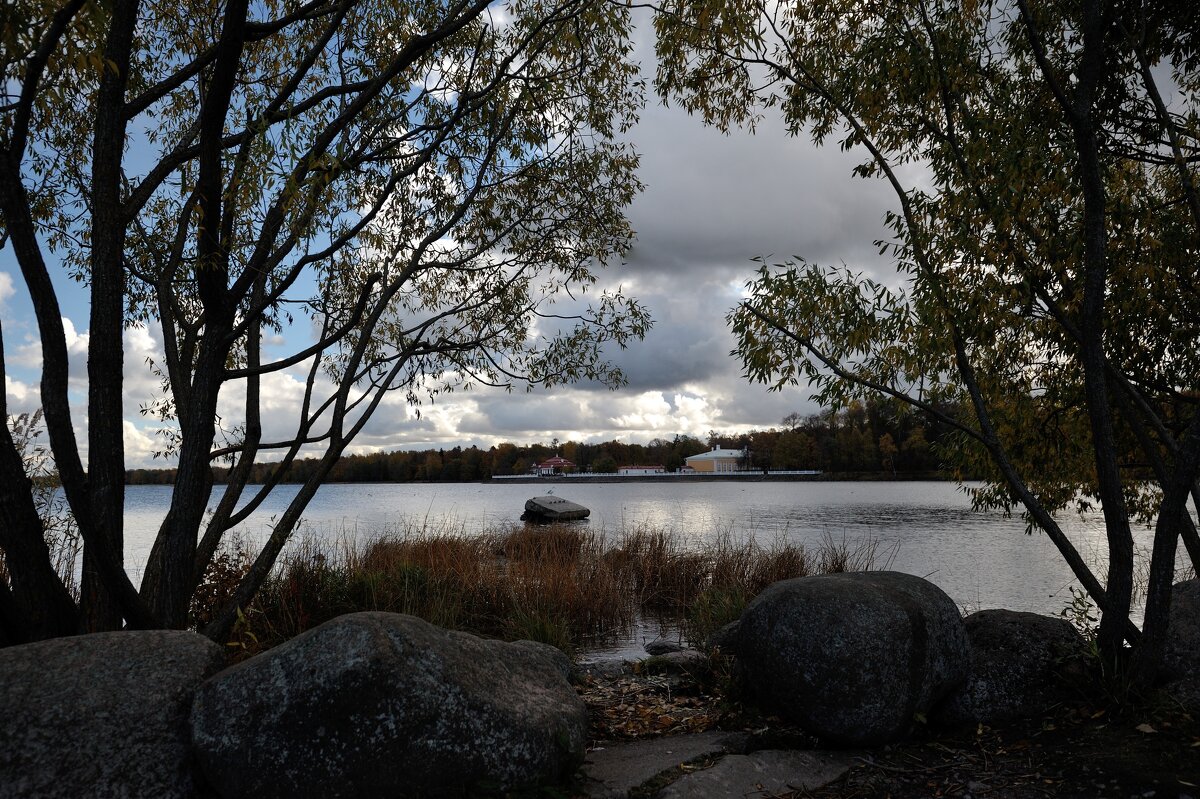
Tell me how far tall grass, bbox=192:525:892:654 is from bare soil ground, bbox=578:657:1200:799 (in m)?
3.40

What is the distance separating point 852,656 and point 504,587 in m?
6.25

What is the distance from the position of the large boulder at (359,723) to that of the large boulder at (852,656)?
6.29ft

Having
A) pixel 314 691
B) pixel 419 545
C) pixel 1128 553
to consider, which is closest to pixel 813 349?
pixel 1128 553

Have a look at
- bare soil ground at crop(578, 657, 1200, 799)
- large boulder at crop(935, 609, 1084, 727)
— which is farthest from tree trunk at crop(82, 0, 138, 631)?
large boulder at crop(935, 609, 1084, 727)

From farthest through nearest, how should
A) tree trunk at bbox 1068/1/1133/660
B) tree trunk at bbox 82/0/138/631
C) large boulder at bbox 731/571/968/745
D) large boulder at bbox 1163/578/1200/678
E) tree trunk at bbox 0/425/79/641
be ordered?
1. tree trunk at bbox 1068/1/1133/660
2. large boulder at bbox 1163/578/1200/678
3. tree trunk at bbox 82/0/138/631
4. large boulder at bbox 731/571/968/745
5. tree trunk at bbox 0/425/79/641

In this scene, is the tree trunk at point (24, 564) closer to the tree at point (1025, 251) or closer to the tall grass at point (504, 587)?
the tall grass at point (504, 587)

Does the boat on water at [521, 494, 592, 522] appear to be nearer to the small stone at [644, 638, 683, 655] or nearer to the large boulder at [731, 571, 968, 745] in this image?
the small stone at [644, 638, 683, 655]

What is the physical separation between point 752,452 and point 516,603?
5112 inches

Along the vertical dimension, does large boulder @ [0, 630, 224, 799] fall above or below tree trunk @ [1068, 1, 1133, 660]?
below

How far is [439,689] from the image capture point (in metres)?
3.97

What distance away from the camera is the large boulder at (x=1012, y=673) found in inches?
217

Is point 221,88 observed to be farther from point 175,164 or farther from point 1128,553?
point 1128,553

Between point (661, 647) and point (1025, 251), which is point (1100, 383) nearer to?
point (1025, 251)

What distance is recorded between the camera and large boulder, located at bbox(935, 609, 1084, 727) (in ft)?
18.1
